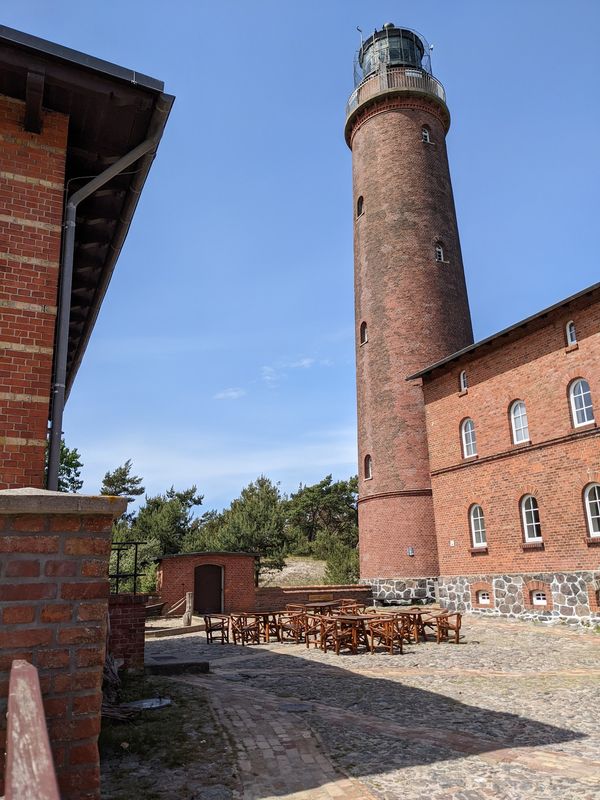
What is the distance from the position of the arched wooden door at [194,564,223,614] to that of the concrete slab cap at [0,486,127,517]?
22.5 meters

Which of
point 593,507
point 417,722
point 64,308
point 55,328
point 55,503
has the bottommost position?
point 417,722

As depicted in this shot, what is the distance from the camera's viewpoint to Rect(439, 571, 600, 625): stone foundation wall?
54.3ft

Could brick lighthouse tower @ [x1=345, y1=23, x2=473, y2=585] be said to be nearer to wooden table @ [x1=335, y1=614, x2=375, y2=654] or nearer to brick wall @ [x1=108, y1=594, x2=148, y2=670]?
wooden table @ [x1=335, y1=614, x2=375, y2=654]

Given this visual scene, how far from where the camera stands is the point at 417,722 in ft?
22.8

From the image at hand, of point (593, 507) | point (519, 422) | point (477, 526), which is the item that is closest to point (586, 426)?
point (593, 507)

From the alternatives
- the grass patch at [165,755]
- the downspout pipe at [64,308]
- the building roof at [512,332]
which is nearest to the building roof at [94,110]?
the downspout pipe at [64,308]

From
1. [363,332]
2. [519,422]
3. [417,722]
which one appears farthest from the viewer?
[363,332]

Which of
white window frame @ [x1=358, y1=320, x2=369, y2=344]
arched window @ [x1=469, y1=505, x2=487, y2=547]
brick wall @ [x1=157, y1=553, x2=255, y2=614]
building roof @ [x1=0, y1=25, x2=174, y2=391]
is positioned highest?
white window frame @ [x1=358, y1=320, x2=369, y2=344]

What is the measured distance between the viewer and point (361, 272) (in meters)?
27.1

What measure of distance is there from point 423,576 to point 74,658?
2151cm

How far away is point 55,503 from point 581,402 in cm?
1746

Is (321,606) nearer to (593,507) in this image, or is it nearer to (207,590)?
(593,507)

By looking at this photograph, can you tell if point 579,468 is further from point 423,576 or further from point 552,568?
point 423,576

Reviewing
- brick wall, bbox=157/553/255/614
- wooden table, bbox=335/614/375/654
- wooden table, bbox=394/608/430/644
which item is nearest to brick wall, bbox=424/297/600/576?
wooden table, bbox=394/608/430/644
